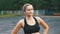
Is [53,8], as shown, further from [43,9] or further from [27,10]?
[27,10]

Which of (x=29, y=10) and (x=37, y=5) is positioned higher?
(x=29, y=10)

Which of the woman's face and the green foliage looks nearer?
the woman's face

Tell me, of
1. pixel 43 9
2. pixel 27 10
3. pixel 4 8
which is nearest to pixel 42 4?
pixel 43 9

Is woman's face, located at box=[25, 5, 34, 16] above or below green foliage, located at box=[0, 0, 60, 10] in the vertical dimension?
above

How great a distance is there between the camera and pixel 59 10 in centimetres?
5719

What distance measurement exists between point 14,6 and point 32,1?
448 centimetres

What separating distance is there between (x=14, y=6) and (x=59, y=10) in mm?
10831

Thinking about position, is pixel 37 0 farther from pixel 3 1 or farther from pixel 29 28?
pixel 29 28

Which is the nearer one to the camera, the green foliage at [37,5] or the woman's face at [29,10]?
the woman's face at [29,10]

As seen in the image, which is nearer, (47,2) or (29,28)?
(29,28)

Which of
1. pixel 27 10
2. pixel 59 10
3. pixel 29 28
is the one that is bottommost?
pixel 59 10

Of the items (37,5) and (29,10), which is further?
(37,5)

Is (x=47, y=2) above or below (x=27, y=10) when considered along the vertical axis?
below

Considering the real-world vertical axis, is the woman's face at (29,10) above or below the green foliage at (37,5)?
above
